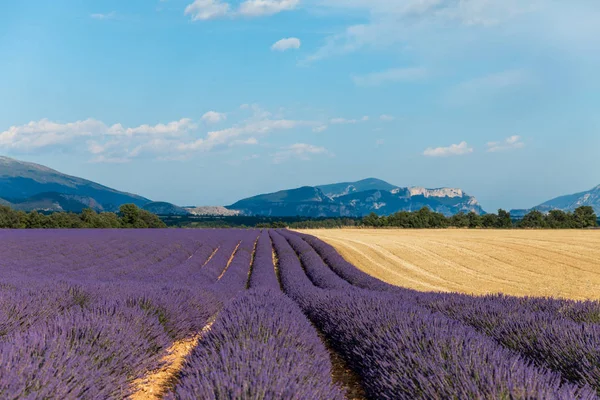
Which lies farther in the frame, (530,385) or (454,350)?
(454,350)

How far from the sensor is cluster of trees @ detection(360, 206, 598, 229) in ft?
185

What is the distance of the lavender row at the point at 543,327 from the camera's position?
11.1 feet

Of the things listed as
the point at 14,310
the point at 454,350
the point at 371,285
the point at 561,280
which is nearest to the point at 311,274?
the point at 371,285

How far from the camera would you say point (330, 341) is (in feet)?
18.7

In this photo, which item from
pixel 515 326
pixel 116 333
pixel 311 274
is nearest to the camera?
pixel 116 333

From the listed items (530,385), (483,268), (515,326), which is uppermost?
(530,385)

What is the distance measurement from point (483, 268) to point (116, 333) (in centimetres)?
1761

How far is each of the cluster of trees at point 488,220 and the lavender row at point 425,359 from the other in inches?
2315

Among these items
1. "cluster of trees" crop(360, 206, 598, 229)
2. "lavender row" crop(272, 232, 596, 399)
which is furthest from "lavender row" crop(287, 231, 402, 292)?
"cluster of trees" crop(360, 206, 598, 229)

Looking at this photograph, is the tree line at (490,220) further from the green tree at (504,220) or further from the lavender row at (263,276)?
the lavender row at (263,276)

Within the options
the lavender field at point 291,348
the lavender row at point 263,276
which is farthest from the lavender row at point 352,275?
the lavender field at point 291,348

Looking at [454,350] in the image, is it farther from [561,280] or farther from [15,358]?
[561,280]

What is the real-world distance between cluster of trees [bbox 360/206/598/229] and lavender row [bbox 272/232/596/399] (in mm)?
58810

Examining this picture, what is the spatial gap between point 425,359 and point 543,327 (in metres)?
1.94
